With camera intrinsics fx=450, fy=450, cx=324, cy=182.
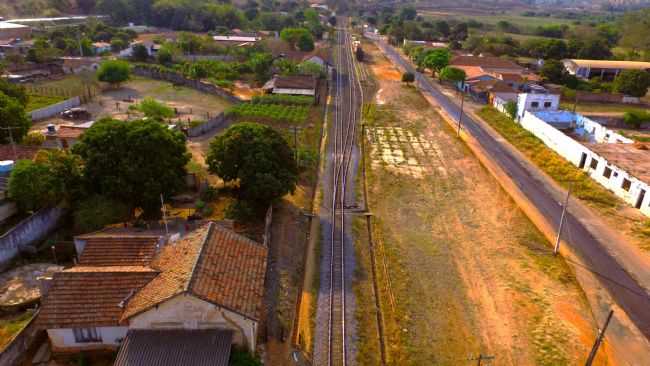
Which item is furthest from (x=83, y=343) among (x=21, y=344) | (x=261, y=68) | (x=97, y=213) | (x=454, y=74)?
(x=454, y=74)

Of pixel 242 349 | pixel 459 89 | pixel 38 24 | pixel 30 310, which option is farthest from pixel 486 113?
pixel 38 24

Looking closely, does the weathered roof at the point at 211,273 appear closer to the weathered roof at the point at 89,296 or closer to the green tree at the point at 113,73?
the weathered roof at the point at 89,296

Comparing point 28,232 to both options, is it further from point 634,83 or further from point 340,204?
point 634,83

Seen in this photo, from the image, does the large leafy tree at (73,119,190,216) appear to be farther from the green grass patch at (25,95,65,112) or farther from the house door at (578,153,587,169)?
the house door at (578,153,587,169)

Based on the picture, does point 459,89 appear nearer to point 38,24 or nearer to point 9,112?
point 9,112

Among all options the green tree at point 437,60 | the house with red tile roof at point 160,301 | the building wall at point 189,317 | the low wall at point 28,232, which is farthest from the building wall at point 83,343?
the green tree at point 437,60

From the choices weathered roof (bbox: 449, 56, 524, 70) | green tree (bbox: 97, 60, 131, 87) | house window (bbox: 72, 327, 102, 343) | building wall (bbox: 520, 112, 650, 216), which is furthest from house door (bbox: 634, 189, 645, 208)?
green tree (bbox: 97, 60, 131, 87)
